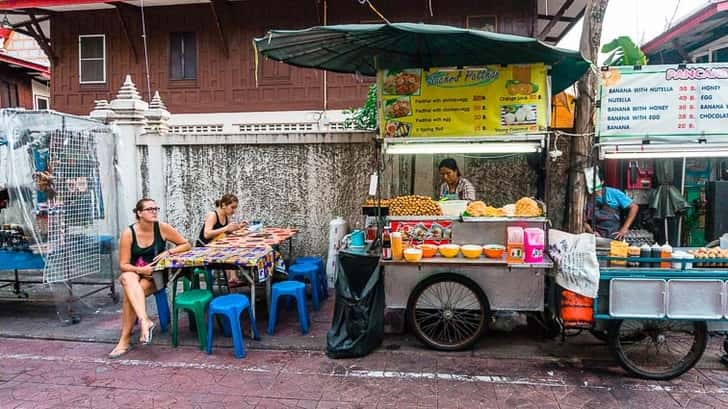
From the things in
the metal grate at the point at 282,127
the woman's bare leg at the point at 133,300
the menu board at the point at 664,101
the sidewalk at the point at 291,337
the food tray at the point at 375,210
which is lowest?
the sidewalk at the point at 291,337

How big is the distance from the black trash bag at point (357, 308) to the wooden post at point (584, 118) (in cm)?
281

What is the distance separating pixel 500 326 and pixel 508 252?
1175mm

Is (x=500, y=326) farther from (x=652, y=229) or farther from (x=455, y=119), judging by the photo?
(x=652, y=229)

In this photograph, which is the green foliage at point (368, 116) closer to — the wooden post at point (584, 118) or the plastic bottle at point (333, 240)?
the plastic bottle at point (333, 240)

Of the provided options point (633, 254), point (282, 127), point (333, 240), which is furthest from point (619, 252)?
point (282, 127)

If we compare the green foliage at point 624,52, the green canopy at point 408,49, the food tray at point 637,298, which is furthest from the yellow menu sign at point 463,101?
the food tray at point 637,298

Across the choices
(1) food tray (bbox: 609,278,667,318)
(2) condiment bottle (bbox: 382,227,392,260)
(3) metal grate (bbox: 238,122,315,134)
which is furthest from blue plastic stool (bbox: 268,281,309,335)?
(3) metal grate (bbox: 238,122,315,134)

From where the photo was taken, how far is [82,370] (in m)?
4.22

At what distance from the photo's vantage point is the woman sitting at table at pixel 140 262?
4621 mm

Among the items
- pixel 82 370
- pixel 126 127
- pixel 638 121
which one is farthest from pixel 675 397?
pixel 126 127

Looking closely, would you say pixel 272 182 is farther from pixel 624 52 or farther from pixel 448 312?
pixel 624 52

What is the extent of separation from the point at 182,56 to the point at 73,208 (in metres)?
7.77

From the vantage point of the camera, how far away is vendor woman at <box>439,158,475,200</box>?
5.62 meters

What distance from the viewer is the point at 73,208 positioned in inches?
221
